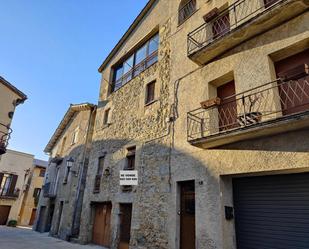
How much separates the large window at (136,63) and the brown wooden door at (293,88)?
6.53 metres

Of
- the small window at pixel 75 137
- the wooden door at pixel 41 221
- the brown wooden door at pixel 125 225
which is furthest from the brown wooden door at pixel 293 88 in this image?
the wooden door at pixel 41 221

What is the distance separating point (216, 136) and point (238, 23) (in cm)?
375

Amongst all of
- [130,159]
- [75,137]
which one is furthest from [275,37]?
[75,137]

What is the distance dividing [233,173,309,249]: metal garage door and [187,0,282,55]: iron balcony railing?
4283 millimetres

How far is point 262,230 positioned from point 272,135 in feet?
7.73

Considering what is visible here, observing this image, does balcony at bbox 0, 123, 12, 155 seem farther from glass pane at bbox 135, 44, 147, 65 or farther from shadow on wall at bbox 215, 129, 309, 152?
shadow on wall at bbox 215, 129, 309, 152

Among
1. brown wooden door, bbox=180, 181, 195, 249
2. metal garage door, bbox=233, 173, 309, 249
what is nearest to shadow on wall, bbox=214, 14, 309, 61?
metal garage door, bbox=233, 173, 309, 249

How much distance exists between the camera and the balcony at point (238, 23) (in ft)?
18.9

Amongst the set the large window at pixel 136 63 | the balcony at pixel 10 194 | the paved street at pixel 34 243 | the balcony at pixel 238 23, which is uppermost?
the large window at pixel 136 63

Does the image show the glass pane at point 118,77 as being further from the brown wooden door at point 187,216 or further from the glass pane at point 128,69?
the brown wooden door at point 187,216

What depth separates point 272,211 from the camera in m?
5.73

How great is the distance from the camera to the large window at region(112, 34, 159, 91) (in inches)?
474

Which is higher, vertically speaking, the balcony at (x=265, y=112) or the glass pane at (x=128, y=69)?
the glass pane at (x=128, y=69)

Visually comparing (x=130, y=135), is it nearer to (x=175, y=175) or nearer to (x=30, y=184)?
(x=175, y=175)
